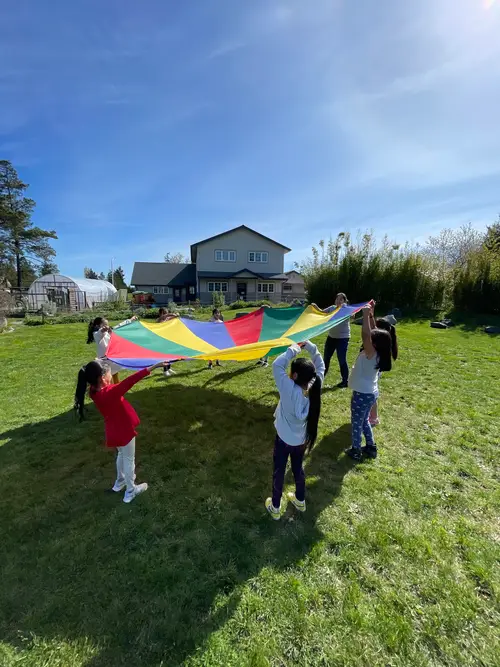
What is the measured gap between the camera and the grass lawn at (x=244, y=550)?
5.17 ft

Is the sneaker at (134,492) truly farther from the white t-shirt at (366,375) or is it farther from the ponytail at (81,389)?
the white t-shirt at (366,375)

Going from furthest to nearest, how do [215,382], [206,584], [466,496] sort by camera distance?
[215,382], [466,496], [206,584]

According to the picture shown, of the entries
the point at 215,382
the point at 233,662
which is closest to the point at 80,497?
the point at 233,662

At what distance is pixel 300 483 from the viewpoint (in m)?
2.40

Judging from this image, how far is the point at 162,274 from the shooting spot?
2809cm

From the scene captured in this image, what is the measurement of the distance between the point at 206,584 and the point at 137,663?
49cm

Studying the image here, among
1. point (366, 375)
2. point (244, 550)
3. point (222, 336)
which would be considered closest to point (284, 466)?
point (244, 550)

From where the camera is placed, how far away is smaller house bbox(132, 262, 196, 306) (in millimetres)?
26984

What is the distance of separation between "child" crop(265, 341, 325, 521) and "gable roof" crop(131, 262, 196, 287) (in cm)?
2509

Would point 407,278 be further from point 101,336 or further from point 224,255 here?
point 224,255

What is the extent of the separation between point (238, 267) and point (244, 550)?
2415 cm

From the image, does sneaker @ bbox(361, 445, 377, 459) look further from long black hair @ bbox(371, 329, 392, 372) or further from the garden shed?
the garden shed

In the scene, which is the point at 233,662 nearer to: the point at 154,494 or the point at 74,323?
the point at 154,494

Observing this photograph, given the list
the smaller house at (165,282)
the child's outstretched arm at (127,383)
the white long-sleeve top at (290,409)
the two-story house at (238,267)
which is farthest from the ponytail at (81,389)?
the smaller house at (165,282)
